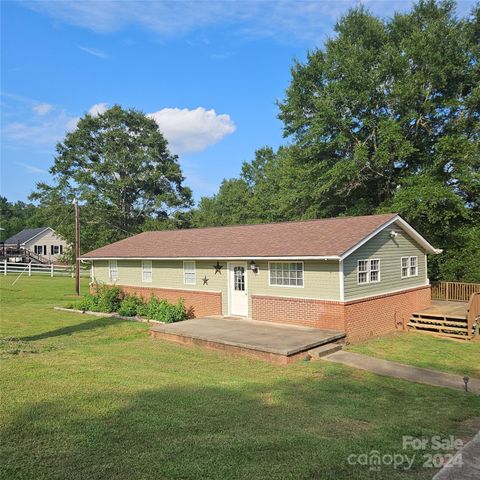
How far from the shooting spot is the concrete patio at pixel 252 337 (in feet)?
35.1

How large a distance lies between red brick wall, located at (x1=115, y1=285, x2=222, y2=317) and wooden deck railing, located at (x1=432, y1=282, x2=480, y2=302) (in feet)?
37.2

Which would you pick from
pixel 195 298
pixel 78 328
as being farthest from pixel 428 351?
pixel 78 328

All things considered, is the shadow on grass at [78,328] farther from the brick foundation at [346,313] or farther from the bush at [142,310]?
the brick foundation at [346,313]

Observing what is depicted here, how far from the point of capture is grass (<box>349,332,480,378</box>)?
10820 millimetres

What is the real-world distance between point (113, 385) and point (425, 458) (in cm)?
498

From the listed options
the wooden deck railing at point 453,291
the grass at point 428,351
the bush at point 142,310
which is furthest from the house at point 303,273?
the wooden deck railing at point 453,291

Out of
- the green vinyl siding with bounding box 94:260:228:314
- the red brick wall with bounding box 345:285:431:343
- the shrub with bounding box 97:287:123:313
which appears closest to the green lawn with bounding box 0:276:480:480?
the red brick wall with bounding box 345:285:431:343

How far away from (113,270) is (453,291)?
17011mm

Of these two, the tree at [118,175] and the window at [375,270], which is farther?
the tree at [118,175]

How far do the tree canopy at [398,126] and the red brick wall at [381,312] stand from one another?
6.30m

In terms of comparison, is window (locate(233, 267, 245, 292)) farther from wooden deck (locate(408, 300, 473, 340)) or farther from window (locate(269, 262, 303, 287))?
wooden deck (locate(408, 300, 473, 340))

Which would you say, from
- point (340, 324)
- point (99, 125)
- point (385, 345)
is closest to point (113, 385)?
point (340, 324)

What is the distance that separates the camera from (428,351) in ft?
41.2

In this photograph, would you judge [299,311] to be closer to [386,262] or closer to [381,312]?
[381,312]
